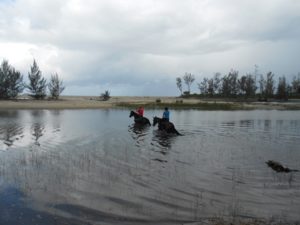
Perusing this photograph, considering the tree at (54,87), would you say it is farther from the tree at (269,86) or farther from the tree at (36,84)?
the tree at (269,86)

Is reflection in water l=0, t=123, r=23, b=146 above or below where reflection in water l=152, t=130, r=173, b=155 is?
above

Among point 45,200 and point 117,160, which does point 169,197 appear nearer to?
point 45,200

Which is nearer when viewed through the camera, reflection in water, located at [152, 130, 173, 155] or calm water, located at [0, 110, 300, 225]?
calm water, located at [0, 110, 300, 225]

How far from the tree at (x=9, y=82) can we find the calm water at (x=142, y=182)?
74700 millimetres

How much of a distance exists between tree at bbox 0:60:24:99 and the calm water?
74.7 m

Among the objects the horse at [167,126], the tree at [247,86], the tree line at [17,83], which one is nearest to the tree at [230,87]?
the tree at [247,86]

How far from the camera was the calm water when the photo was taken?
1198 cm

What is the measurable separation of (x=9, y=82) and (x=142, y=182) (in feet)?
298

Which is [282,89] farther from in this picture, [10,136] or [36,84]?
[10,136]

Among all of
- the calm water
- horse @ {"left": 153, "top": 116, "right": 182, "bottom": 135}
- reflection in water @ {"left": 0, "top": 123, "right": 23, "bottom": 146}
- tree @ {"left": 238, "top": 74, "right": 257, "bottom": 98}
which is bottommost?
the calm water

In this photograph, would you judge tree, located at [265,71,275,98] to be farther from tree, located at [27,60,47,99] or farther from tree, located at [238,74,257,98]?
tree, located at [27,60,47,99]

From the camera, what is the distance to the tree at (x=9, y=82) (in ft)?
321

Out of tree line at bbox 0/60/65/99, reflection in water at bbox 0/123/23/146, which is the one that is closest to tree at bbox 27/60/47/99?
tree line at bbox 0/60/65/99

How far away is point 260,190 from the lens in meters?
15.2
